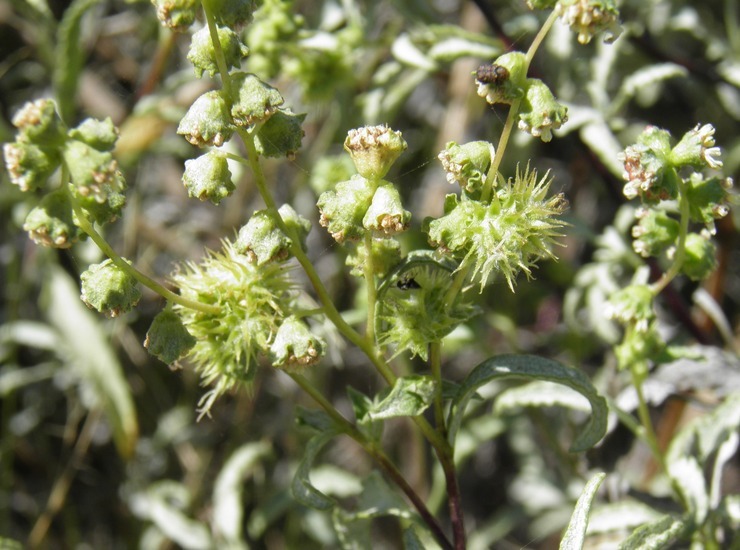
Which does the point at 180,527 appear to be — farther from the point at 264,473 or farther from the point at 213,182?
the point at 213,182

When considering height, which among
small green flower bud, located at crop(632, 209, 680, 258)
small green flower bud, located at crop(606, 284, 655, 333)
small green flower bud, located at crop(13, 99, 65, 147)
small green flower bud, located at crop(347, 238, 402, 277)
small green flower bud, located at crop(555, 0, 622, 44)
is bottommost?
small green flower bud, located at crop(606, 284, 655, 333)

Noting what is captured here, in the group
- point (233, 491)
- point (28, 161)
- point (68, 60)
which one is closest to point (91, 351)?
point (233, 491)

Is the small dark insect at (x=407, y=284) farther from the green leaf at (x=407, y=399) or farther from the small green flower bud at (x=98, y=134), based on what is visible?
the small green flower bud at (x=98, y=134)

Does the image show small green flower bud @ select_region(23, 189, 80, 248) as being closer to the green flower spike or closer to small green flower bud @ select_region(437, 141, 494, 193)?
the green flower spike

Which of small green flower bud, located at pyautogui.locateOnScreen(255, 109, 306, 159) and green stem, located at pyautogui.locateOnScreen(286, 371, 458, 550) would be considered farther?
green stem, located at pyautogui.locateOnScreen(286, 371, 458, 550)

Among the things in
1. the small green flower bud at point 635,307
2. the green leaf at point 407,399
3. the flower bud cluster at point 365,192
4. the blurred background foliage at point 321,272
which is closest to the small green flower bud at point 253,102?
the flower bud cluster at point 365,192

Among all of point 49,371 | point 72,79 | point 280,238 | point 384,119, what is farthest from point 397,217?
point 49,371

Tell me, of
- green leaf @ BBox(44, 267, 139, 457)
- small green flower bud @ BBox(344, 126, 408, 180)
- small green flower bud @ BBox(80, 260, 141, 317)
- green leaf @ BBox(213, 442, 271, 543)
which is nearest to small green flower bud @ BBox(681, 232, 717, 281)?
small green flower bud @ BBox(344, 126, 408, 180)
